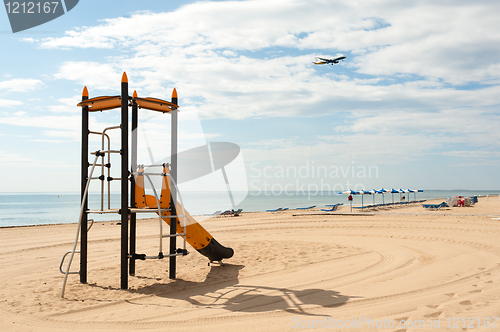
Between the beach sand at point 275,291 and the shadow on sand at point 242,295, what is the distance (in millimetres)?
19

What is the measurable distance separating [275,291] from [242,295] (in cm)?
62

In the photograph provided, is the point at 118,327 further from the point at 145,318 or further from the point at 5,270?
the point at 5,270

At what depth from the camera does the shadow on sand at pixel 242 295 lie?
225 inches

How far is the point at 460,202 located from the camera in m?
33.2

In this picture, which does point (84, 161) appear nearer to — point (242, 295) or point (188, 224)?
point (188, 224)

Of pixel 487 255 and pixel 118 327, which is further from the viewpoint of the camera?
pixel 487 255

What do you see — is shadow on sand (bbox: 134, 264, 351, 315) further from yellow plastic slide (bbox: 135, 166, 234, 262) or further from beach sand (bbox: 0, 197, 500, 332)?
yellow plastic slide (bbox: 135, 166, 234, 262)

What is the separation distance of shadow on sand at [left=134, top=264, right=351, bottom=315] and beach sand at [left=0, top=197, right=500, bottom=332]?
0.06 feet

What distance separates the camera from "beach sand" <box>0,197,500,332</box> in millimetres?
5039

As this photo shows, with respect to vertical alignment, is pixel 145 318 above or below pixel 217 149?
below

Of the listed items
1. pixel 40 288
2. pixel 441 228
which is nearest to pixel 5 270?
pixel 40 288

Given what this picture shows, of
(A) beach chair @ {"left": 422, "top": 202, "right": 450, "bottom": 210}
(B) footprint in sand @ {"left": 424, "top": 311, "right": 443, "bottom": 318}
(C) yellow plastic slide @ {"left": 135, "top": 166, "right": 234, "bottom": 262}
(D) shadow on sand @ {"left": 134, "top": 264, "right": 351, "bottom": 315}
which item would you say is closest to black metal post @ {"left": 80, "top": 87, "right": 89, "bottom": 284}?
(C) yellow plastic slide @ {"left": 135, "top": 166, "right": 234, "bottom": 262}

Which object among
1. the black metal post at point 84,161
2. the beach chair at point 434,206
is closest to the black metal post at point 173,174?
the black metal post at point 84,161

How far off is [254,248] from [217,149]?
4010 mm
